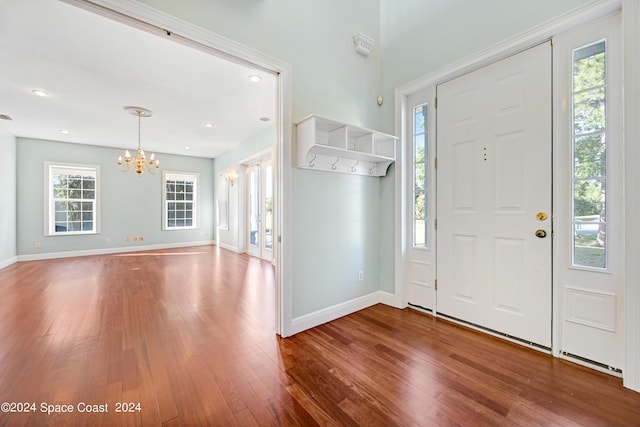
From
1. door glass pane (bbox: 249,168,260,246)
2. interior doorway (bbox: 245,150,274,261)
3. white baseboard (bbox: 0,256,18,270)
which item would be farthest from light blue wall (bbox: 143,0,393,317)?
white baseboard (bbox: 0,256,18,270)

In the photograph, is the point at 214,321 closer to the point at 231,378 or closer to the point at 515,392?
the point at 231,378

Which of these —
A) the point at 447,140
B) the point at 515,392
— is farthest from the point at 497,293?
the point at 447,140

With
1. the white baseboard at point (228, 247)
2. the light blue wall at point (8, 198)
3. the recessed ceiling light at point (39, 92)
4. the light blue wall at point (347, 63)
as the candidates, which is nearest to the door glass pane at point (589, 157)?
the light blue wall at point (347, 63)

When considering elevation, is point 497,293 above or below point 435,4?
below

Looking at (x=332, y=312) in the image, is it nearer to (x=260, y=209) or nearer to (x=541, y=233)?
(x=541, y=233)

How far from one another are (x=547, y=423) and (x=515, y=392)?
0.24 m

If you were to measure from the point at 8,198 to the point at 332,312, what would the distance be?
7.47m

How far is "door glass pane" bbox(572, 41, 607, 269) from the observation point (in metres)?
1.87

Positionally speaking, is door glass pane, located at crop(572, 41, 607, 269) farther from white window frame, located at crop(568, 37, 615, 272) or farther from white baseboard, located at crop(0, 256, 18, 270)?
white baseboard, located at crop(0, 256, 18, 270)

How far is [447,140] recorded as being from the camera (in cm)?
270

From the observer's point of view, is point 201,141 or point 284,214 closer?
point 284,214

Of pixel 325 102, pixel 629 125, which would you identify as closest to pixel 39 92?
pixel 325 102

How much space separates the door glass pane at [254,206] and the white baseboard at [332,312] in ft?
13.2

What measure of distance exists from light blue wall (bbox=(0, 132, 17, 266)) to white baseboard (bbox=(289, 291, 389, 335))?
22.3ft
